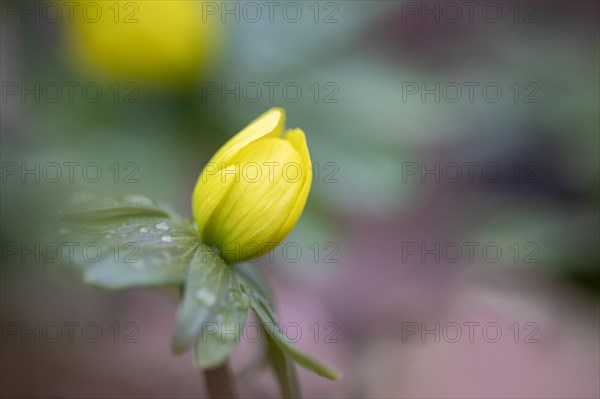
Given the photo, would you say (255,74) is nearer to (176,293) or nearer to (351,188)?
(351,188)

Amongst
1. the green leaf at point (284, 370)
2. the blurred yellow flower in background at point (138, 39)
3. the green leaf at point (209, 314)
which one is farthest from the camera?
the blurred yellow flower in background at point (138, 39)

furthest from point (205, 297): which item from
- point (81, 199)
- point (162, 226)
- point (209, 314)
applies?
point (81, 199)

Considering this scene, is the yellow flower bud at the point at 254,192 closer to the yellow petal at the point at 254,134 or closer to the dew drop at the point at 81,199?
the yellow petal at the point at 254,134

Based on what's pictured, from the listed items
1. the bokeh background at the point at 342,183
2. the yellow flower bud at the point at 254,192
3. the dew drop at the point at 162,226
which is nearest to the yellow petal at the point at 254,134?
the yellow flower bud at the point at 254,192

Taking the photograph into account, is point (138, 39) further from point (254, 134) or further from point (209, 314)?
point (209, 314)

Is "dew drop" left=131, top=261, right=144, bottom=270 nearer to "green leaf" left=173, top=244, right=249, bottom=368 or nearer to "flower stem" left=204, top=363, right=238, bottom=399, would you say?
"green leaf" left=173, top=244, right=249, bottom=368

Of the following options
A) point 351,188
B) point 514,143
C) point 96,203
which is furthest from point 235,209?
point 514,143
